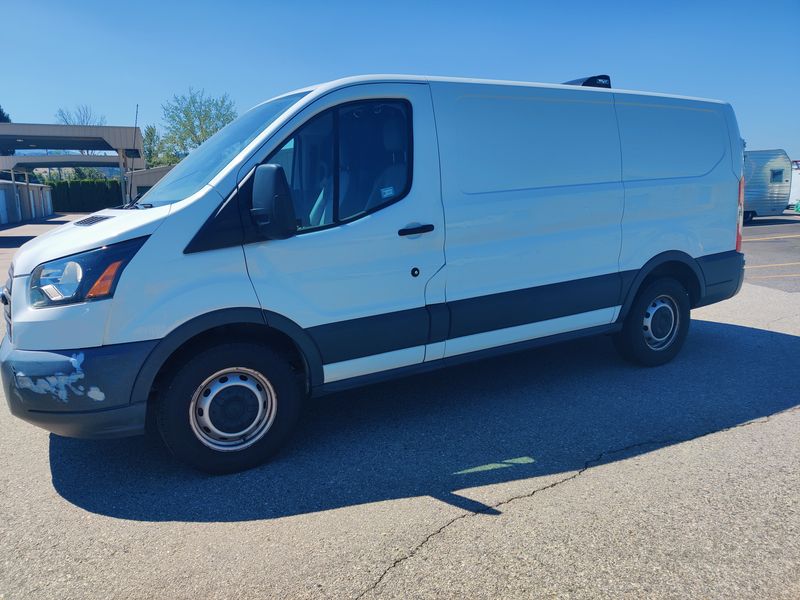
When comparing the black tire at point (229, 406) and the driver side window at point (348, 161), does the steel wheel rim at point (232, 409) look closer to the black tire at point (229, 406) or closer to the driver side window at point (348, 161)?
the black tire at point (229, 406)

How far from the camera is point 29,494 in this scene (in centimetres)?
341

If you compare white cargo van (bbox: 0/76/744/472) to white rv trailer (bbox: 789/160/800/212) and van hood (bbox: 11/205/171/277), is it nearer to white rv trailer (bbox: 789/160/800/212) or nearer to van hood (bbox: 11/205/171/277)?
van hood (bbox: 11/205/171/277)

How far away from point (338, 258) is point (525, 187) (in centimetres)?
153

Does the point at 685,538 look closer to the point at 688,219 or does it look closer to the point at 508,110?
the point at 508,110

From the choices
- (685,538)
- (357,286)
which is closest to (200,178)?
(357,286)

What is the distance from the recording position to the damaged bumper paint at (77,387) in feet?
10.4

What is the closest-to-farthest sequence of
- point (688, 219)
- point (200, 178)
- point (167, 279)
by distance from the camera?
point (167, 279)
point (200, 178)
point (688, 219)

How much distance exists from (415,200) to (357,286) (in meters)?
0.66

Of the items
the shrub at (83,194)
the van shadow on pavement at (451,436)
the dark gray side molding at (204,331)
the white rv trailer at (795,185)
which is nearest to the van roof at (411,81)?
the dark gray side molding at (204,331)

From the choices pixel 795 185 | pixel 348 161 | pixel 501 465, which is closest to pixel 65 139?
pixel 348 161

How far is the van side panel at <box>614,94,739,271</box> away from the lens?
4.96m

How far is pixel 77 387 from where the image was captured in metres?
3.19

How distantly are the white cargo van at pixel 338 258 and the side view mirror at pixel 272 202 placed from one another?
11 millimetres

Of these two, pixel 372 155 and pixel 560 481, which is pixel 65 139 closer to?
pixel 372 155
